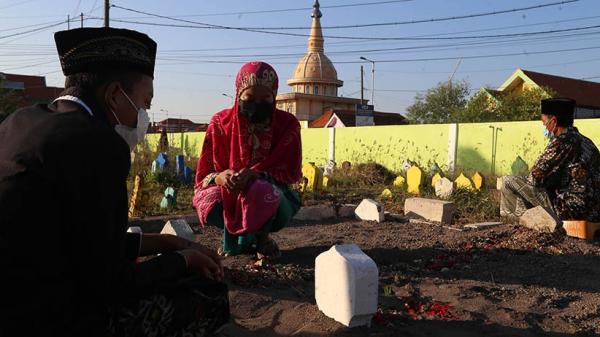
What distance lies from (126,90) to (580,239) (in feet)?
14.9

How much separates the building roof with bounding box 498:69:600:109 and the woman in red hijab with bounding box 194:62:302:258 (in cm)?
2416

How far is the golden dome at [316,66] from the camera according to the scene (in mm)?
53438

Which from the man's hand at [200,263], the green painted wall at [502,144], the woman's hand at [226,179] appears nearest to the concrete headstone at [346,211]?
the woman's hand at [226,179]

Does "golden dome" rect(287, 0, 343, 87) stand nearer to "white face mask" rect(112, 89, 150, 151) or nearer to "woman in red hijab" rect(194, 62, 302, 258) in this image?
"woman in red hijab" rect(194, 62, 302, 258)

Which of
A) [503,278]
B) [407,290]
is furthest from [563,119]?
[407,290]

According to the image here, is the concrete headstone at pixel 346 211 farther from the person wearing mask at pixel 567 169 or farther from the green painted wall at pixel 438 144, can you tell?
the green painted wall at pixel 438 144

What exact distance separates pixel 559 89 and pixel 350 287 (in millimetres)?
27116

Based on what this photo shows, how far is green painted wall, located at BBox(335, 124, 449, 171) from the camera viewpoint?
54.1 ft

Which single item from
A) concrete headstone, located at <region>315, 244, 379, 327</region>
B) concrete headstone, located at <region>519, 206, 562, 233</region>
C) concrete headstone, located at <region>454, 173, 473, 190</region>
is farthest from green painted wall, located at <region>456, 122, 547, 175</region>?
concrete headstone, located at <region>315, 244, 379, 327</region>

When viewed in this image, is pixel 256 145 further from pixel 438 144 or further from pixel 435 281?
pixel 438 144

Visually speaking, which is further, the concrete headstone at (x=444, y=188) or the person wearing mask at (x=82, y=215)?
the concrete headstone at (x=444, y=188)

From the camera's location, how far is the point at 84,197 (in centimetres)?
162

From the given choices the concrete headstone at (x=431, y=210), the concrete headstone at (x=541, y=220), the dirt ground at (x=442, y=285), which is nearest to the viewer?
the dirt ground at (x=442, y=285)

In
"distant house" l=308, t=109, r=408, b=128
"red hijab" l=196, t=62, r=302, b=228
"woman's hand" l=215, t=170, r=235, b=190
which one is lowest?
"woman's hand" l=215, t=170, r=235, b=190
